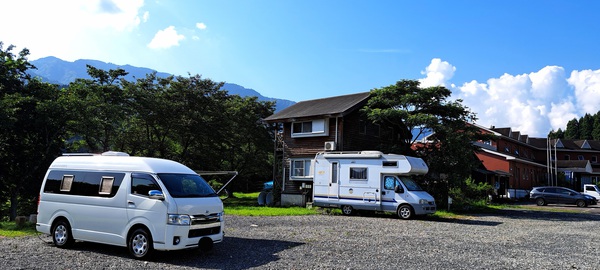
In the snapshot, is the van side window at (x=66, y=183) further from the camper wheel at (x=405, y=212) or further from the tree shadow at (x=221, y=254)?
the camper wheel at (x=405, y=212)

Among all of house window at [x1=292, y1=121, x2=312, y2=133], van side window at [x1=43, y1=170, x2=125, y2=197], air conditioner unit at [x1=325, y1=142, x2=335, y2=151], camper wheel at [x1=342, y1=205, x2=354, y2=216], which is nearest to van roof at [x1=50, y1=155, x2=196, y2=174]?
van side window at [x1=43, y1=170, x2=125, y2=197]

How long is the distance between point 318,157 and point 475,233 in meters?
8.79

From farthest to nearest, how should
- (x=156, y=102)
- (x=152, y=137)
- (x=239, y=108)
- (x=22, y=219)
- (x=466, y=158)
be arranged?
(x=239, y=108), (x=152, y=137), (x=156, y=102), (x=466, y=158), (x=22, y=219)

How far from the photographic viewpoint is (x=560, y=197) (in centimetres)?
3120

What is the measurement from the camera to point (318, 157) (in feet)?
67.7

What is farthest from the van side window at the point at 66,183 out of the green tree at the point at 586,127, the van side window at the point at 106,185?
the green tree at the point at 586,127

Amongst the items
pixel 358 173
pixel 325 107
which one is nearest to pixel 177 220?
pixel 358 173

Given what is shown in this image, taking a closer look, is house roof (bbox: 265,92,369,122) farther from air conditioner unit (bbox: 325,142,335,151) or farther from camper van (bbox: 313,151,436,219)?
camper van (bbox: 313,151,436,219)

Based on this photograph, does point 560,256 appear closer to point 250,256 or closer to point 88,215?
point 250,256

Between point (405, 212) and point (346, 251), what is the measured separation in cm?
893

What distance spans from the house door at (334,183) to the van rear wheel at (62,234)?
12122 mm

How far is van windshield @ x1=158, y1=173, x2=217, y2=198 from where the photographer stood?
8.86 m

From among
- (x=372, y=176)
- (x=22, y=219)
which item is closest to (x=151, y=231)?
(x=22, y=219)

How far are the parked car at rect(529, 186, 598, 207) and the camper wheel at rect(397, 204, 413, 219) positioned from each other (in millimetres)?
19263
